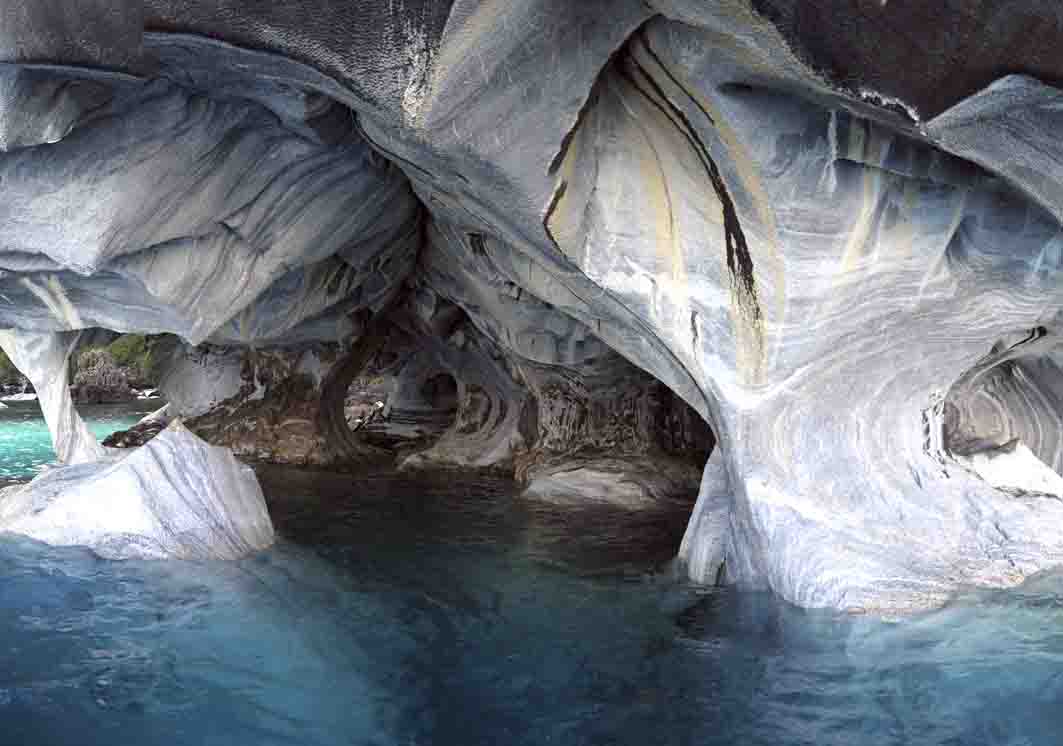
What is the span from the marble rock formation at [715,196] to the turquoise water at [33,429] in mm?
6420

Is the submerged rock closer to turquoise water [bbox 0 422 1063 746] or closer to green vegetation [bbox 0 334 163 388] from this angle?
turquoise water [bbox 0 422 1063 746]

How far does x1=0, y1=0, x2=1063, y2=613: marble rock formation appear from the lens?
4949 mm

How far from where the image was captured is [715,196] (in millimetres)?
6352

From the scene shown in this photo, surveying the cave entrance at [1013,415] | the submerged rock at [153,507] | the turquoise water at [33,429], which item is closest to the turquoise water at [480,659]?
the submerged rock at [153,507]

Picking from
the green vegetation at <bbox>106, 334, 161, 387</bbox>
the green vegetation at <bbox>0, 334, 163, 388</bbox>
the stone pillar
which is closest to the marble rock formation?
the stone pillar

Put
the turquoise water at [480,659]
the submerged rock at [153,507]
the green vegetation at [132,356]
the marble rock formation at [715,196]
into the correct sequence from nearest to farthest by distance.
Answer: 1. the turquoise water at [480,659]
2. the marble rock formation at [715,196]
3. the submerged rock at [153,507]
4. the green vegetation at [132,356]

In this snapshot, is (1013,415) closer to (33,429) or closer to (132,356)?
(33,429)

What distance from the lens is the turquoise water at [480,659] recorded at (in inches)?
176

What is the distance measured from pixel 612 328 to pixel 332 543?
11.2 ft

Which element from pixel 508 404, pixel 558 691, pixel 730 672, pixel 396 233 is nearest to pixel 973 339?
pixel 730 672

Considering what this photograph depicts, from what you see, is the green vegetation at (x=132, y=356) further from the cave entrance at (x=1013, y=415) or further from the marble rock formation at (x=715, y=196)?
the cave entrance at (x=1013, y=415)

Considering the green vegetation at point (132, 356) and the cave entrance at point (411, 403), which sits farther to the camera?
the green vegetation at point (132, 356)

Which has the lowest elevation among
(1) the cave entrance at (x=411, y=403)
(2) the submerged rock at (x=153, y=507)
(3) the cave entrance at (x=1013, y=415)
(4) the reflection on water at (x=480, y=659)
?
(1) the cave entrance at (x=411, y=403)

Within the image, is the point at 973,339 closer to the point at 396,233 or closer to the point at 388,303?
the point at 396,233
